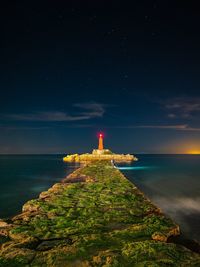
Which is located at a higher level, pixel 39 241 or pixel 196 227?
pixel 39 241

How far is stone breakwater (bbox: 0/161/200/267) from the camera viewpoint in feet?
28.9

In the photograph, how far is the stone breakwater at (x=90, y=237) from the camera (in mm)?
8805

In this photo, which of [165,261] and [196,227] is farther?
[196,227]

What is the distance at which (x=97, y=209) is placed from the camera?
15852 mm

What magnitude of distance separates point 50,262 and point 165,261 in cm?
373

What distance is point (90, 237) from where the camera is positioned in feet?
35.3

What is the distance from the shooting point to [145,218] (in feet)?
45.9

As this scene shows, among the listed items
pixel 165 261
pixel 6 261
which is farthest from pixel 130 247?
pixel 6 261

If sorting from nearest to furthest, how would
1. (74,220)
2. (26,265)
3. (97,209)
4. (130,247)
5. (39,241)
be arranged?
1. (26,265)
2. (130,247)
3. (39,241)
4. (74,220)
5. (97,209)

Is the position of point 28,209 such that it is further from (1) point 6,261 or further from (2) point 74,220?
(1) point 6,261

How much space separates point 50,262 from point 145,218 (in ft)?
22.1

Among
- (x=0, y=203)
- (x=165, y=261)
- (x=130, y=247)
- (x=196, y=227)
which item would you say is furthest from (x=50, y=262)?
(x=0, y=203)

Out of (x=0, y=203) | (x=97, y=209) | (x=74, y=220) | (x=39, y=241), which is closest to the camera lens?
(x=39, y=241)

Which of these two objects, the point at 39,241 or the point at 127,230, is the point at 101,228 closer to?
Result: the point at 127,230
